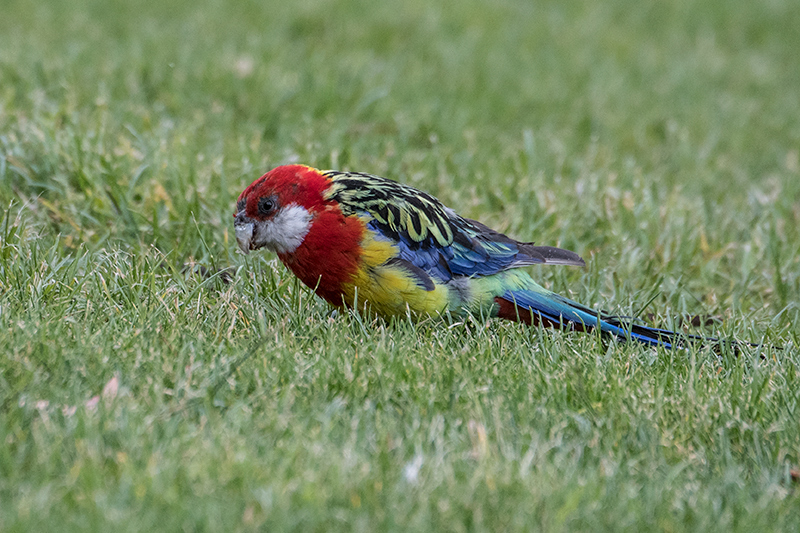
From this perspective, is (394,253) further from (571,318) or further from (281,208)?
(571,318)

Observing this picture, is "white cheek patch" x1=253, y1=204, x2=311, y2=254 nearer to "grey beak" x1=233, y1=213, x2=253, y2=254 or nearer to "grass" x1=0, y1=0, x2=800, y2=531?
"grey beak" x1=233, y1=213, x2=253, y2=254

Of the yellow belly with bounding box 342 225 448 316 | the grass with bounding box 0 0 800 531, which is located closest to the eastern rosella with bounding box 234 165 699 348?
the yellow belly with bounding box 342 225 448 316

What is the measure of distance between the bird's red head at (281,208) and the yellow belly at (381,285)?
0.86ft

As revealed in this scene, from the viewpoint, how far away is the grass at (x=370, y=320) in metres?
2.19

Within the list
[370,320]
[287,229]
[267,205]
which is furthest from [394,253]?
[267,205]

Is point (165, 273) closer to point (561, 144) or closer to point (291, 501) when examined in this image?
point (291, 501)

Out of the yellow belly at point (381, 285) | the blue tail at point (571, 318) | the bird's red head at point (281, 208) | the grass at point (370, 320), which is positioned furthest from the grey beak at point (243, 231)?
the blue tail at point (571, 318)

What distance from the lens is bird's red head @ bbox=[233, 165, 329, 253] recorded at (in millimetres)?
3414

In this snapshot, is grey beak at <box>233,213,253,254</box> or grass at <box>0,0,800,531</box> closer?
grass at <box>0,0,800,531</box>

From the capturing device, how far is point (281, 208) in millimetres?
3457

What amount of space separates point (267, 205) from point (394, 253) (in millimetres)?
550

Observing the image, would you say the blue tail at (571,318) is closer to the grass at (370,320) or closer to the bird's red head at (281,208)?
the grass at (370,320)

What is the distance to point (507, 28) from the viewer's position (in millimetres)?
8406

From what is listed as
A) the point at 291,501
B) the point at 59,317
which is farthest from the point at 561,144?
the point at 291,501
